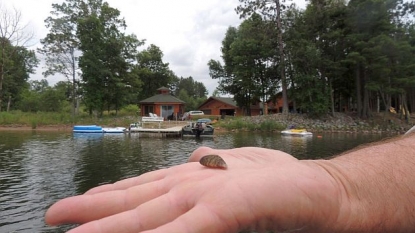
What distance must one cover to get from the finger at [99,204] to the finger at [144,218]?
17cm

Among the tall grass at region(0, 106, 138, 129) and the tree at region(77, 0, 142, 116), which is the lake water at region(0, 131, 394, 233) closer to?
the tall grass at region(0, 106, 138, 129)

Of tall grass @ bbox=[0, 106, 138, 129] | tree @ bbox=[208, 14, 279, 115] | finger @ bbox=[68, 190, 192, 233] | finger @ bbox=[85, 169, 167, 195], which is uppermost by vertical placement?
tree @ bbox=[208, 14, 279, 115]

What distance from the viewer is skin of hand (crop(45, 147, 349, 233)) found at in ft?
3.69

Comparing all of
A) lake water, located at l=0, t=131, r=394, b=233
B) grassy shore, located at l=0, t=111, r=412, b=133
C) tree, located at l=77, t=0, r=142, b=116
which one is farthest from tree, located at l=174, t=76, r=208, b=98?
lake water, located at l=0, t=131, r=394, b=233

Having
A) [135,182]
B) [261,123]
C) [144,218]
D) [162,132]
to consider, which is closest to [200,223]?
[144,218]

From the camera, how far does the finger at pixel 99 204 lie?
132 cm

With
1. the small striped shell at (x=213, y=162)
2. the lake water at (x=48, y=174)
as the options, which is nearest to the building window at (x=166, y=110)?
the lake water at (x=48, y=174)

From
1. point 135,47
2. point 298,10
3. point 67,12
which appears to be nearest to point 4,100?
point 67,12

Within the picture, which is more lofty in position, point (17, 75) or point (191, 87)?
point (191, 87)

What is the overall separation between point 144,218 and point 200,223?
0.25 meters

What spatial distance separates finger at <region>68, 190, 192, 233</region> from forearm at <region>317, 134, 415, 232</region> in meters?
0.71

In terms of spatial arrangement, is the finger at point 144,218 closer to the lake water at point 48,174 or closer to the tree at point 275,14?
the lake water at point 48,174

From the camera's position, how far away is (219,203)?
1.14 meters

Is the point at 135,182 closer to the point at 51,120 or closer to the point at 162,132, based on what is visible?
the point at 162,132
